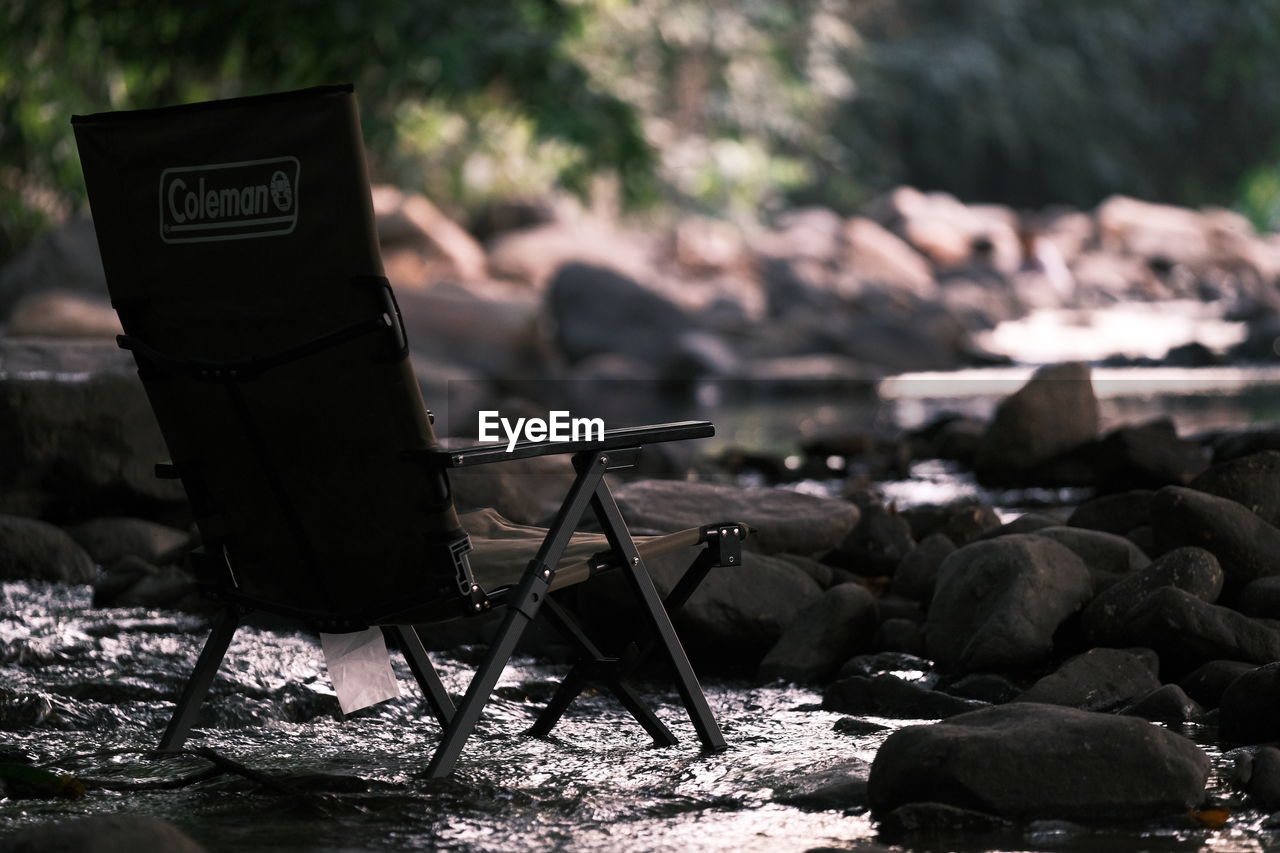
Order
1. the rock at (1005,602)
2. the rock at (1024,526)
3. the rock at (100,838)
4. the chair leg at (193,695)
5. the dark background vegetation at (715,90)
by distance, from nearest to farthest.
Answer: the rock at (100,838)
the chair leg at (193,695)
the rock at (1005,602)
the rock at (1024,526)
the dark background vegetation at (715,90)

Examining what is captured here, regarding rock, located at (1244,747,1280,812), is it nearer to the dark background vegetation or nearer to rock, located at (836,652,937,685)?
rock, located at (836,652,937,685)

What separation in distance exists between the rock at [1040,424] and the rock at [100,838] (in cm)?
616

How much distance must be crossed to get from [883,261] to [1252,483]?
2173 centimetres

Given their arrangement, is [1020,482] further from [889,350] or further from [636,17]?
[636,17]

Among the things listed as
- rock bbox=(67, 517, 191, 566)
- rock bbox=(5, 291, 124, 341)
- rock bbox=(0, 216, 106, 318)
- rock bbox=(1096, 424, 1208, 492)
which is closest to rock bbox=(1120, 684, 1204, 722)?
rock bbox=(67, 517, 191, 566)

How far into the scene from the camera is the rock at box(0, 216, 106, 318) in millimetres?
15562

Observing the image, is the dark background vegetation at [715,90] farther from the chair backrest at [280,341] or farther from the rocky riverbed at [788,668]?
the chair backrest at [280,341]

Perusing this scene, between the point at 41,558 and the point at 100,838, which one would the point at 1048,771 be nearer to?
the point at 100,838

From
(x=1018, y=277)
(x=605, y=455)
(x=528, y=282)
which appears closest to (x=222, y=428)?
(x=605, y=455)

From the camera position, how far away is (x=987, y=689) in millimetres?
4148

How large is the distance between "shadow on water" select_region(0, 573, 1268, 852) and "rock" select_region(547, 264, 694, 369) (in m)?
13.3

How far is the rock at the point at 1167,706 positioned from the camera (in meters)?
3.79

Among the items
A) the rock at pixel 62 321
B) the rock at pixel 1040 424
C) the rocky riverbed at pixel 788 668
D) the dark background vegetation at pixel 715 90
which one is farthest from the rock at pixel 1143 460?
the rock at pixel 62 321

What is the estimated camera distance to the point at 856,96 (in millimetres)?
37156
